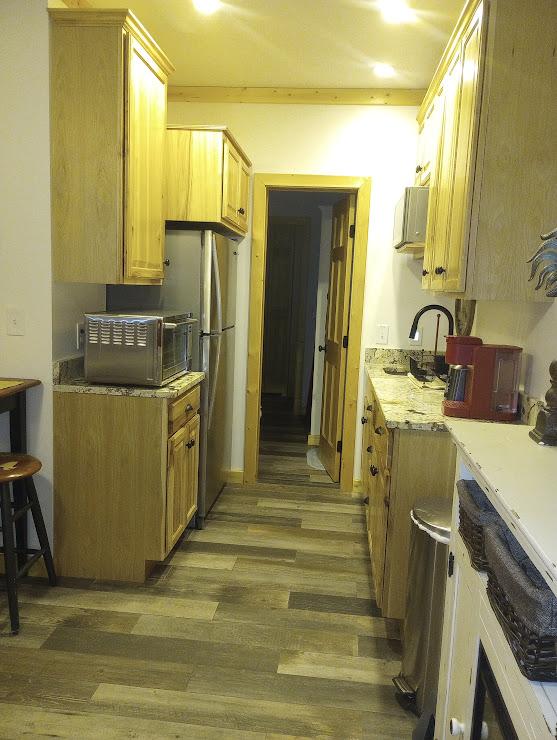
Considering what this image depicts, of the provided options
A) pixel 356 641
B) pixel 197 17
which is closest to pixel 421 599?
pixel 356 641

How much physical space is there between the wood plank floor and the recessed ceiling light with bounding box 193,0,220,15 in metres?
2.65

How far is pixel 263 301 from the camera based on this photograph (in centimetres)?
405

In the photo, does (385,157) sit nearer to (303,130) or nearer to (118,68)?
(303,130)

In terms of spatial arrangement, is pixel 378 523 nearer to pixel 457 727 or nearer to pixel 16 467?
pixel 457 727

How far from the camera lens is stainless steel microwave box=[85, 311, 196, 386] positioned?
262 cm

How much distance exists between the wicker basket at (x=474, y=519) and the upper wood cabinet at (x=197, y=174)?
2215mm

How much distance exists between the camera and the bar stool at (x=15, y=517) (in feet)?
7.47

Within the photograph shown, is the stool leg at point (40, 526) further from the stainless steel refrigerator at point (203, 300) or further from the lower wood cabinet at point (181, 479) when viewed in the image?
the stainless steel refrigerator at point (203, 300)

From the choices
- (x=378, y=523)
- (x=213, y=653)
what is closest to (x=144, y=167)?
(x=378, y=523)

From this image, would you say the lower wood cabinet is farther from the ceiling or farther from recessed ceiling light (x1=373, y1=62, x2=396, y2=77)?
recessed ceiling light (x1=373, y1=62, x2=396, y2=77)

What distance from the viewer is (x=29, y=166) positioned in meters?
2.53

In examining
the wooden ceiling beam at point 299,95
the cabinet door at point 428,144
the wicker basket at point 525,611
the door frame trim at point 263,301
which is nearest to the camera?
the wicker basket at point 525,611

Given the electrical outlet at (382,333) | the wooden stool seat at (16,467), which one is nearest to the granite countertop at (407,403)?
the electrical outlet at (382,333)

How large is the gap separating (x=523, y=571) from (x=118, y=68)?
239 cm
